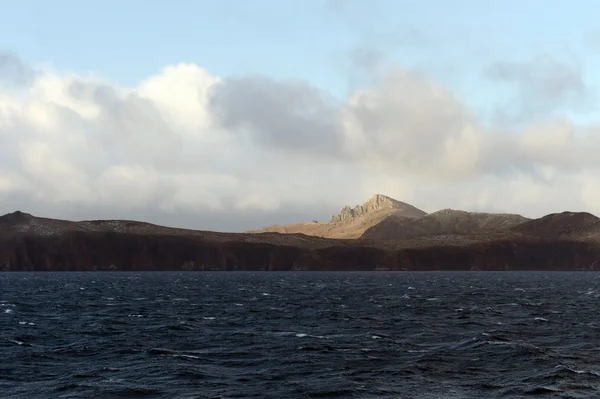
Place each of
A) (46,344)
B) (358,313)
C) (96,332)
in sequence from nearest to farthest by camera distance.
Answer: (46,344), (96,332), (358,313)

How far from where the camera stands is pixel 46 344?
55750 mm

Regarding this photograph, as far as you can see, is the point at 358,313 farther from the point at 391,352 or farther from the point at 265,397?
the point at 265,397

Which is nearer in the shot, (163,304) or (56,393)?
(56,393)

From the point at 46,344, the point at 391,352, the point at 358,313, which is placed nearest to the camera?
the point at 391,352

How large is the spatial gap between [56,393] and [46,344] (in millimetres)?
19436

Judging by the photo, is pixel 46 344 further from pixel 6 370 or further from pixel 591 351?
pixel 591 351

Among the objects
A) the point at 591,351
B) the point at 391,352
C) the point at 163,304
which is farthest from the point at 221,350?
the point at 163,304

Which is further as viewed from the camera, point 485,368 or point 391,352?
point 391,352

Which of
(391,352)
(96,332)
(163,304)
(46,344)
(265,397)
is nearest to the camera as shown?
(265,397)

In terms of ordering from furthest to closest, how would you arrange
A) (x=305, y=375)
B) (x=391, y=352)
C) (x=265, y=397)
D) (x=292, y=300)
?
(x=292, y=300)
(x=391, y=352)
(x=305, y=375)
(x=265, y=397)

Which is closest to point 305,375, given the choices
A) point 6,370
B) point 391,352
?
point 391,352

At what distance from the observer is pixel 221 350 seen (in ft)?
172

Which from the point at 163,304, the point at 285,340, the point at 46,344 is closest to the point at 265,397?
the point at 285,340

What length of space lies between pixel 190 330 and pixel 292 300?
142 feet
